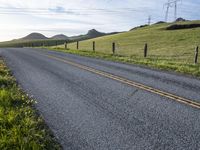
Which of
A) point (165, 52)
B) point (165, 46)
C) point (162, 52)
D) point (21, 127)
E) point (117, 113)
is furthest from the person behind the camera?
point (165, 46)

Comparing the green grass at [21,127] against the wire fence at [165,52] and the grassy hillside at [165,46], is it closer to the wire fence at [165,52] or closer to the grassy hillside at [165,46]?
the wire fence at [165,52]

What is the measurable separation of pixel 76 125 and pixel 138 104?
228 centimetres

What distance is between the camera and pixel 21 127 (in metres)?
6.57

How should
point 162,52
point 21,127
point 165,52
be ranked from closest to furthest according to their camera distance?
point 21,127 → point 165,52 → point 162,52

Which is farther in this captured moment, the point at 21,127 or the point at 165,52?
the point at 165,52

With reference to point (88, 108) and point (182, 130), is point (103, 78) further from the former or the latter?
point (182, 130)

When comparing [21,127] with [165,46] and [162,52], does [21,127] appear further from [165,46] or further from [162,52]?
[165,46]

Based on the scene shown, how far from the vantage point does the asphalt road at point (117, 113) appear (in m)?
5.96

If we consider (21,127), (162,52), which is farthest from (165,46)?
(21,127)

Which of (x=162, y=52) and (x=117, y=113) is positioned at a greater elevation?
(x=117, y=113)

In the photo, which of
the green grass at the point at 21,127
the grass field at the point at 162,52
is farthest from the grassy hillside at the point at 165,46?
the green grass at the point at 21,127

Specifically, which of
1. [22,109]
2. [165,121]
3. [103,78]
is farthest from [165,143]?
[103,78]

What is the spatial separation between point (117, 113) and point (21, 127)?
2.35 m

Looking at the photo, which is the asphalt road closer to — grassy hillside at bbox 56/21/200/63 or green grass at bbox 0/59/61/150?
green grass at bbox 0/59/61/150
